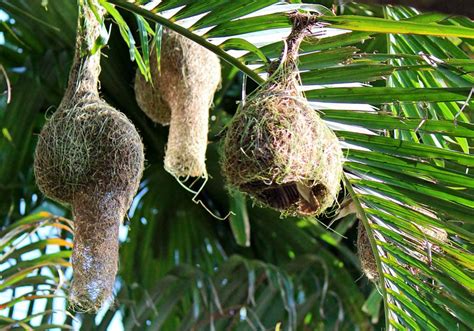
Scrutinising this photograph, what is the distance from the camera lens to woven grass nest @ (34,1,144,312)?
158cm

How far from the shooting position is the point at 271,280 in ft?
8.84

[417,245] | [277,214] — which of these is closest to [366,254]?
[417,245]

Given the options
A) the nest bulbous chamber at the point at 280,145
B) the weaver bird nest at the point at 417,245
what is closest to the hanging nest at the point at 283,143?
the nest bulbous chamber at the point at 280,145

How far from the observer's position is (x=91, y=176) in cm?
160

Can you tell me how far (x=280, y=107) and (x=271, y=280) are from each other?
1.30 metres

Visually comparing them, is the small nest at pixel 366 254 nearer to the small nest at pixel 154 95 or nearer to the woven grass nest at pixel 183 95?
the woven grass nest at pixel 183 95

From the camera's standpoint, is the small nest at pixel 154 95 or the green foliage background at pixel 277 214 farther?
the small nest at pixel 154 95

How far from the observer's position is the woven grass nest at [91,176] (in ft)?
5.19

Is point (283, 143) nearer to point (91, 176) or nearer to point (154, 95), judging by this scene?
point (91, 176)

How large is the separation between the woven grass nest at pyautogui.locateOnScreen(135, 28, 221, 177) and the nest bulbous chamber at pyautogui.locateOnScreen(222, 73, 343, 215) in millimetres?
465

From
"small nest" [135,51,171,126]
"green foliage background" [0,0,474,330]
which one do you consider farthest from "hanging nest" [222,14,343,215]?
"small nest" [135,51,171,126]

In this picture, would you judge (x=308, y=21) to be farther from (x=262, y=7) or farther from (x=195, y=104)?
(x=195, y=104)

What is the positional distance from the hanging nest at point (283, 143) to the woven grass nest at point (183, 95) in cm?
45

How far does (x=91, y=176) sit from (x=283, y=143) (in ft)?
1.23
